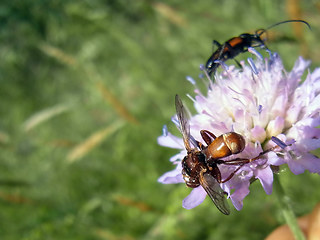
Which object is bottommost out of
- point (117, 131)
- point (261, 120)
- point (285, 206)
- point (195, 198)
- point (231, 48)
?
point (285, 206)

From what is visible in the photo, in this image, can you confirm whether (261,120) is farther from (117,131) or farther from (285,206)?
(117,131)

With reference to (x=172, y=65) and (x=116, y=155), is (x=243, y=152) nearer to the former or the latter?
(x=116, y=155)

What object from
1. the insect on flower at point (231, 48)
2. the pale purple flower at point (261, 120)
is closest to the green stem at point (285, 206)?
the pale purple flower at point (261, 120)

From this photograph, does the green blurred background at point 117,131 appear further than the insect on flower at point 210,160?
Yes

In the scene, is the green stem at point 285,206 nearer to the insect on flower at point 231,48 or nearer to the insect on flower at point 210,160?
the insect on flower at point 210,160


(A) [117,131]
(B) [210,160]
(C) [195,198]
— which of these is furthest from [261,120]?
(A) [117,131]

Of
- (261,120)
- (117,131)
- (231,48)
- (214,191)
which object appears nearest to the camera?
(214,191)

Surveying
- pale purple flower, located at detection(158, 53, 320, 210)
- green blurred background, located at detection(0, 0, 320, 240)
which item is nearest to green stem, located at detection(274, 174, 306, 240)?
pale purple flower, located at detection(158, 53, 320, 210)
